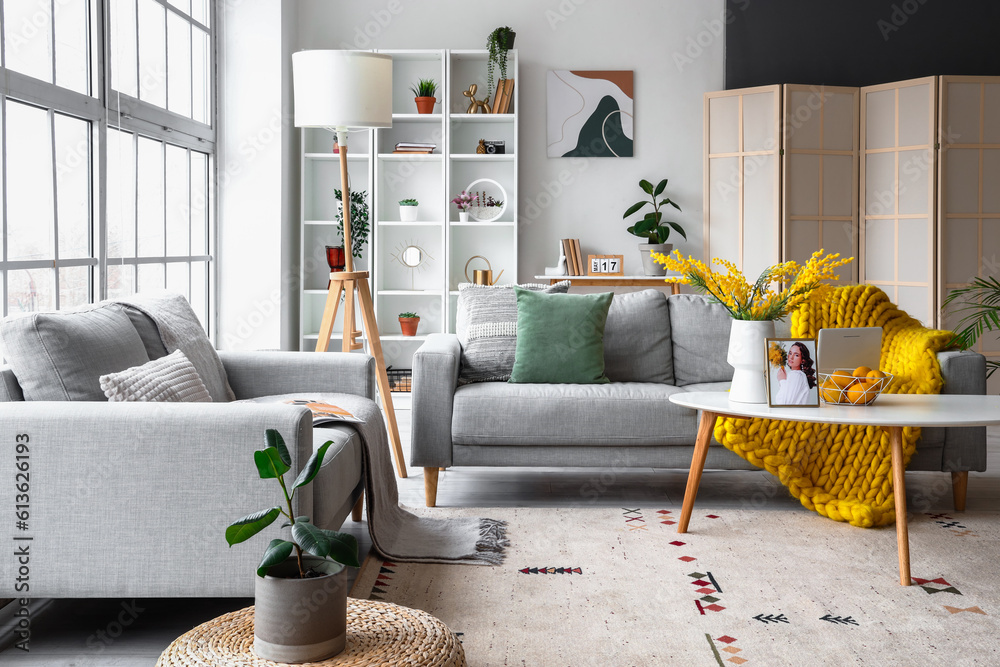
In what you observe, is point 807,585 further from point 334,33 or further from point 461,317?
point 334,33

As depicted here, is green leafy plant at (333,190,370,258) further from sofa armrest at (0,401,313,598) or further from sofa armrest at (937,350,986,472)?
sofa armrest at (0,401,313,598)

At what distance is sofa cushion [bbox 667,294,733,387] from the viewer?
3799mm

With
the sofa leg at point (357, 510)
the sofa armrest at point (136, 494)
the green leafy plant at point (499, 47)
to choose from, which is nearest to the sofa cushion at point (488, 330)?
the sofa leg at point (357, 510)

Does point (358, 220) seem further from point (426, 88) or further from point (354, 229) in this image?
point (426, 88)

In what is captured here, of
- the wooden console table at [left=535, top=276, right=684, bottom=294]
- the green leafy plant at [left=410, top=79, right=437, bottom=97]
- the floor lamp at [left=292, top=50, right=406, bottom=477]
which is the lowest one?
the wooden console table at [left=535, top=276, right=684, bottom=294]

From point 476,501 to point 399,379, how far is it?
246cm

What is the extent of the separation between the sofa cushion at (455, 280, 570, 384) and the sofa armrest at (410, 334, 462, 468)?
291 millimetres

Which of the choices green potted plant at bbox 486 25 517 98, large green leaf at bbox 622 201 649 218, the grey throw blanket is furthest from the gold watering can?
the grey throw blanket

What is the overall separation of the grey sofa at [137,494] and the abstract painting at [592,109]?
430 cm

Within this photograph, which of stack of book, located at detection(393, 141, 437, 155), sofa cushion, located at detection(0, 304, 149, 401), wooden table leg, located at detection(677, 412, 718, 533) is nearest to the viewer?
sofa cushion, located at detection(0, 304, 149, 401)

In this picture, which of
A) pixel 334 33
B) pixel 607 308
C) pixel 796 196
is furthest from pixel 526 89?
pixel 607 308

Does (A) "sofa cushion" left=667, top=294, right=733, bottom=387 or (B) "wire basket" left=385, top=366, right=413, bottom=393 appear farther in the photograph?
(B) "wire basket" left=385, top=366, right=413, bottom=393

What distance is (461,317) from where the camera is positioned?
395cm

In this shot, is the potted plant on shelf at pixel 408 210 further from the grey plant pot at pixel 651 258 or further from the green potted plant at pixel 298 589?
the green potted plant at pixel 298 589
